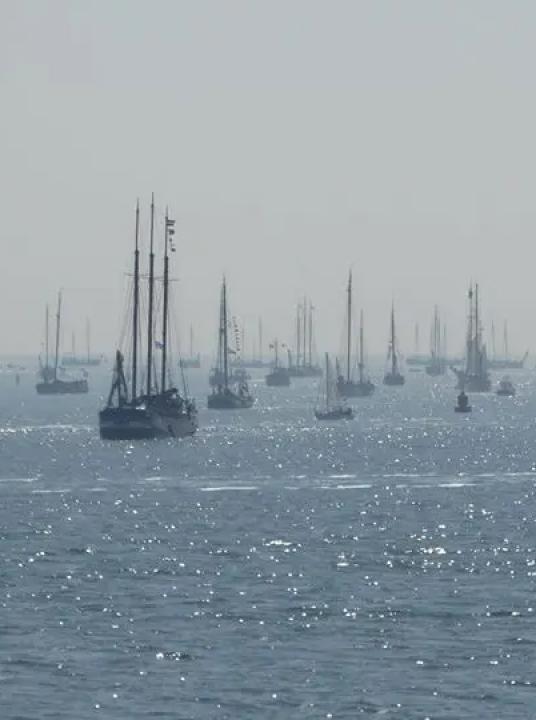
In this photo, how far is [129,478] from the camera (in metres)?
126

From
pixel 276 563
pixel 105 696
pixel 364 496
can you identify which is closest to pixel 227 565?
A: pixel 276 563

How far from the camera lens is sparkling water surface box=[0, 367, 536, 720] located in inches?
2050

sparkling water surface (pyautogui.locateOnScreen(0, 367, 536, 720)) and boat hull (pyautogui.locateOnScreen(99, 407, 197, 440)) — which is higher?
boat hull (pyautogui.locateOnScreen(99, 407, 197, 440))

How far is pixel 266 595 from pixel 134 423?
89.9 meters

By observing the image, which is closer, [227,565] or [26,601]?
[26,601]

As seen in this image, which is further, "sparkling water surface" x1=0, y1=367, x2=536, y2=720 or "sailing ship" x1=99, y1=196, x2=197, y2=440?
"sailing ship" x1=99, y1=196, x2=197, y2=440

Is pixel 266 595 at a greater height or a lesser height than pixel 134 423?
lesser

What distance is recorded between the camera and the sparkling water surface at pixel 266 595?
52062 millimetres

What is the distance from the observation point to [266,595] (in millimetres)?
68188

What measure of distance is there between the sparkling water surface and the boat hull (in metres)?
26.3

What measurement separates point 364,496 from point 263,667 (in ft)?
190

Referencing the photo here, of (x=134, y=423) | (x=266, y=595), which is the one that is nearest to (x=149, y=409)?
(x=134, y=423)

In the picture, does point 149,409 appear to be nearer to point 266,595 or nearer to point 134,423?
point 134,423

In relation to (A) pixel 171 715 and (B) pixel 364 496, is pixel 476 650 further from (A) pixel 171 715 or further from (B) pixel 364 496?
(B) pixel 364 496
